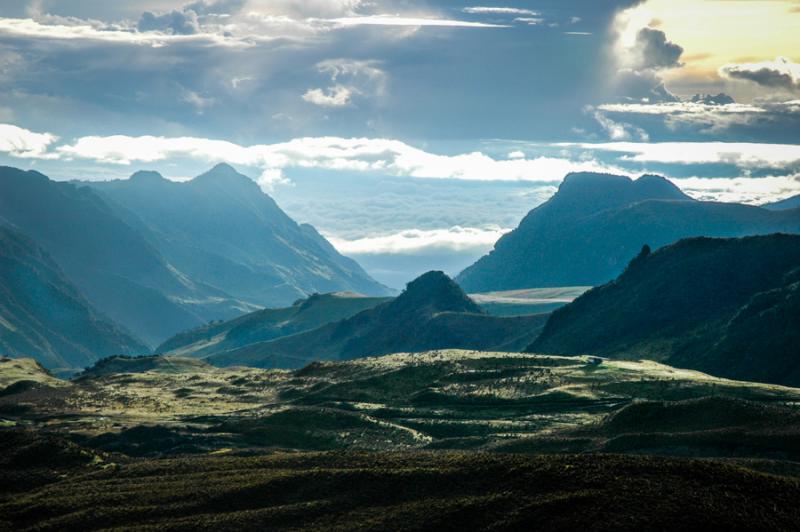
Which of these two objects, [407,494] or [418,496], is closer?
[418,496]

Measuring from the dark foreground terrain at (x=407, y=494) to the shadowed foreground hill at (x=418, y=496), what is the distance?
0.15 metres

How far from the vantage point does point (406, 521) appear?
3654 inches

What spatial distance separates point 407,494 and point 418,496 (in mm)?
1699

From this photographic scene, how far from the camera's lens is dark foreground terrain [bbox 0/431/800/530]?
8225 centimetres

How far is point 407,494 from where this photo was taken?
10194 centimetres

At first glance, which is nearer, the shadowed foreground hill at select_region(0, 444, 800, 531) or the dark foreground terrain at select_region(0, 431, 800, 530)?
the shadowed foreground hill at select_region(0, 444, 800, 531)

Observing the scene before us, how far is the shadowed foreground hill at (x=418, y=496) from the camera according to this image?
82062 millimetres

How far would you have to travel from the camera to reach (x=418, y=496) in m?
101

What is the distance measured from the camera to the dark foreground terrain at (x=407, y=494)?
8225cm

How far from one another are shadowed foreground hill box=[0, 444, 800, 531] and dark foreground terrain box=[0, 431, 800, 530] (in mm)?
153

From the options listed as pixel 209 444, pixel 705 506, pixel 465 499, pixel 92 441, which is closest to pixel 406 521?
pixel 465 499

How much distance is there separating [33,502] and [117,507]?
1317cm

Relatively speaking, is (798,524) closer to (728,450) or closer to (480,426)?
(728,450)

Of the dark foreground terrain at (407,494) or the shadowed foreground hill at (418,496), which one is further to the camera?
the dark foreground terrain at (407,494)
